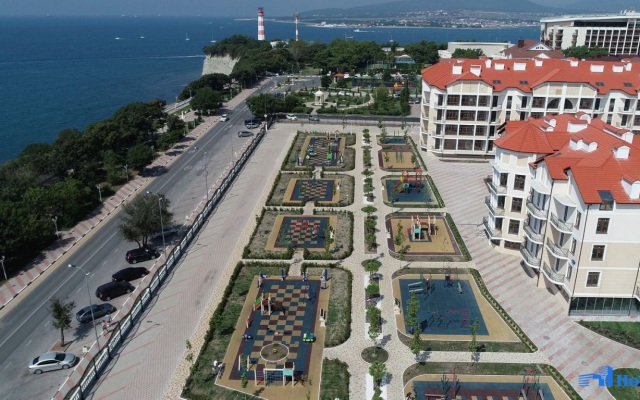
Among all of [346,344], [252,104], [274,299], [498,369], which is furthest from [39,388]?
[252,104]

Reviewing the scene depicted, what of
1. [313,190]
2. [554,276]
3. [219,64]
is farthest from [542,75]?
[219,64]

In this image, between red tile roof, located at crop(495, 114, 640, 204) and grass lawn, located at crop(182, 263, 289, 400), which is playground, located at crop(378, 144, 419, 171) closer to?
red tile roof, located at crop(495, 114, 640, 204)

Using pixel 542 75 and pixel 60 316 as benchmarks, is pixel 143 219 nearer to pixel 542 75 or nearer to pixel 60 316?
pixel 60 316

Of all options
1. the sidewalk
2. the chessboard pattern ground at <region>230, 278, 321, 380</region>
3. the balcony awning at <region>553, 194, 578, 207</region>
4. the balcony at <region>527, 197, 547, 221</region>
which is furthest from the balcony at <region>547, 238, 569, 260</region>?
the sidewalk

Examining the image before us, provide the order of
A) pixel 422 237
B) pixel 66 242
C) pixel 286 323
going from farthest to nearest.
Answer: pixel 66 242
pixel 422 237
pixel 286 323

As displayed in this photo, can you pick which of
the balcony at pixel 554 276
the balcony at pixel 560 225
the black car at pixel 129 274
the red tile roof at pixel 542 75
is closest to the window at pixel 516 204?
the balcony at pixel 560 225

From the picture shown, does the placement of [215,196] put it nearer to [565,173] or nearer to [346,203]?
[346,203]

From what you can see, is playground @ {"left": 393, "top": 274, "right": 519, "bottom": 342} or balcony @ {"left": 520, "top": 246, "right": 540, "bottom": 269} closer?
playground @ {"left": 393, "top": 274, "right": 519, "bottom": 342}
